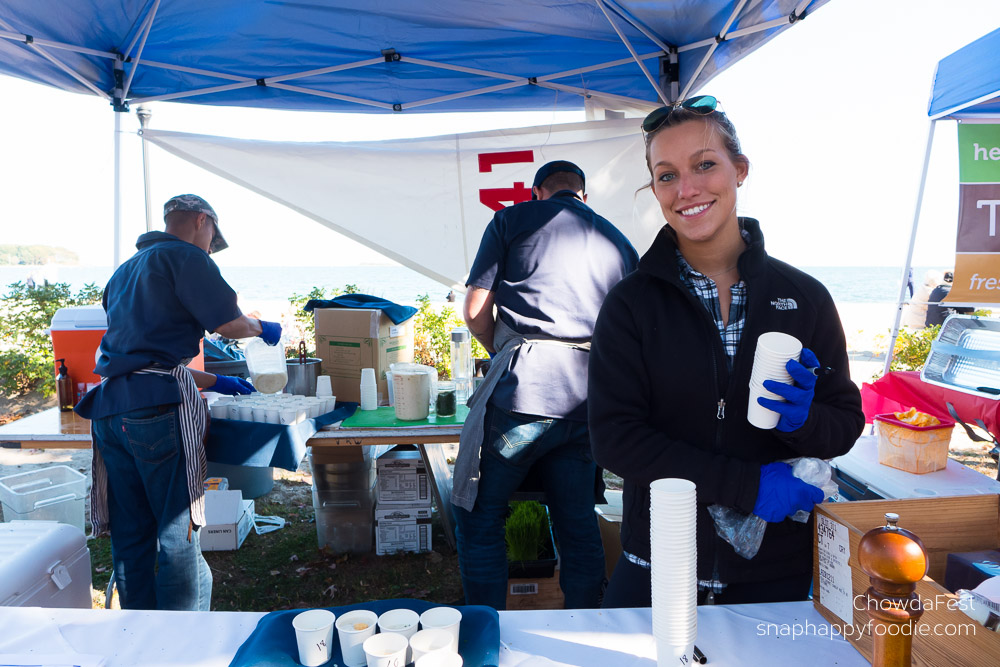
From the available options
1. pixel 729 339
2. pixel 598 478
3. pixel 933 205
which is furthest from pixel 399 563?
pixel 933 205

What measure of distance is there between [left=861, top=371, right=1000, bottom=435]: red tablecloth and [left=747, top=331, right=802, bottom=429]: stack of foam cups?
2.48 meters

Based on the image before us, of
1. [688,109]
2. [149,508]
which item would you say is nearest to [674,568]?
[688,109]

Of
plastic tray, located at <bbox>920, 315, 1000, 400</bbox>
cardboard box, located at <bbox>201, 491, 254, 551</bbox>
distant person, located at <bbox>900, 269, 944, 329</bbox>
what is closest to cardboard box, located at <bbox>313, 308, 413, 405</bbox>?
cardboard box, located at <bbox>201, 491, 254, 551</bbox>

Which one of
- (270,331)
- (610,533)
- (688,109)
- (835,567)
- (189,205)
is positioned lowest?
(610,533)

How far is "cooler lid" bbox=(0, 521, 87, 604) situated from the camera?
Answer: 139cm

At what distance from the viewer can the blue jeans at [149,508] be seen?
224 centimetres

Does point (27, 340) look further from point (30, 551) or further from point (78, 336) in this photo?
point (30, 551)

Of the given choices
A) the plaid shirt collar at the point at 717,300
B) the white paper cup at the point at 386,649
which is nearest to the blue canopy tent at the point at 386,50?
the plaid shirt collar at the point at 717,300

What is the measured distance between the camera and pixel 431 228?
421 cm

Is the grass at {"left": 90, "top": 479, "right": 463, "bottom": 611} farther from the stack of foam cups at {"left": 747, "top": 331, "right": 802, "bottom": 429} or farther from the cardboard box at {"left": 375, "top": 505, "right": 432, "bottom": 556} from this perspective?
the stack of foam cups at {"left": 747, "top": 331, "right": 802, "bottom": 429}

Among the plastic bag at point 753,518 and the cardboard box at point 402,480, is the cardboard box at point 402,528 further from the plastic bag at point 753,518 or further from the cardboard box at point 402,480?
the plastic bag at point 753,518

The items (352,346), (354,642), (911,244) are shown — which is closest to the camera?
(354,642)

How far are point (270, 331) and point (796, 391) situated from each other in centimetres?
225

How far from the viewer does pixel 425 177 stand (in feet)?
13.6
